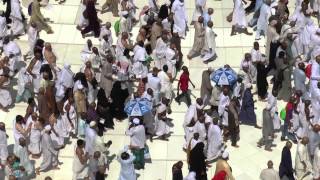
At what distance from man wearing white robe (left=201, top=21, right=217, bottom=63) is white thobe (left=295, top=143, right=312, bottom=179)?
18.0ft

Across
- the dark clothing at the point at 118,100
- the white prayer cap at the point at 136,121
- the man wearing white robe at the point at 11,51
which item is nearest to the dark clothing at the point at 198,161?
the white prayer cap at the point at 136,121

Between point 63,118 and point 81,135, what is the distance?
2.21 feet

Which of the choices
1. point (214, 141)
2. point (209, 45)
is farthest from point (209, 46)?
point (214, 141)

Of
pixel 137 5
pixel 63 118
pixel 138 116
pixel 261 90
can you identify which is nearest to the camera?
pixel 138 116

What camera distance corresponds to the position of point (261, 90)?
68.9ft

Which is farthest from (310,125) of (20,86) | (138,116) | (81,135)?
(20,86)

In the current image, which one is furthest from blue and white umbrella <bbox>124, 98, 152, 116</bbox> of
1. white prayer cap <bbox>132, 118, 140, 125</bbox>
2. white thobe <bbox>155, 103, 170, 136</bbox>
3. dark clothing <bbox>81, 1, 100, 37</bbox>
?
dark clothing <bbox>81, 1, 100, 37</bbox>

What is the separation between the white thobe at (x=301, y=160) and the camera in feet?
58.4

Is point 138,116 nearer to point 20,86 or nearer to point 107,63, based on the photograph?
point 107,63

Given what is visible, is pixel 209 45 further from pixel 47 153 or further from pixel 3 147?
pixel 3 147

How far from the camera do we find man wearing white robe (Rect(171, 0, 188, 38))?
2297 centimetres

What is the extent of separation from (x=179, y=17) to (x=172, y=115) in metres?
3.90

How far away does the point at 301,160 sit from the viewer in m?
18.0

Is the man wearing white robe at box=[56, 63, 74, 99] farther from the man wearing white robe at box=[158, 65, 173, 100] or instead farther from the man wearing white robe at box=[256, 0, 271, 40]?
the man wearing white robe at box=[256, 0, 271, 40]
